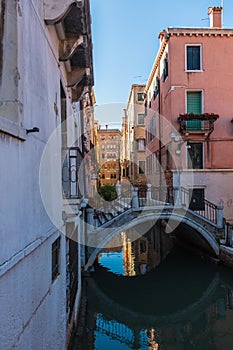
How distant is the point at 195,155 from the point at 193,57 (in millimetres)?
4907

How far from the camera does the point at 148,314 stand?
982 cm

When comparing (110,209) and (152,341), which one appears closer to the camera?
(152,341)

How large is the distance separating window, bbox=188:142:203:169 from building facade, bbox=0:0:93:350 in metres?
11.6

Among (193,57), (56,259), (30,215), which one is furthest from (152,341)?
(193,57)

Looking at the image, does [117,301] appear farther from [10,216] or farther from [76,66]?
[10,216]

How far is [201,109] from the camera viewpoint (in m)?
17.0

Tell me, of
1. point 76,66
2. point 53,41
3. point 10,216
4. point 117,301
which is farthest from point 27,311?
point 117,301

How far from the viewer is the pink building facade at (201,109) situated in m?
16.5

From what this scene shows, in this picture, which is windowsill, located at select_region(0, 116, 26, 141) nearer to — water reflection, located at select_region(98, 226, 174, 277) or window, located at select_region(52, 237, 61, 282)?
window, located at select_region(52, 237, 61, 282)

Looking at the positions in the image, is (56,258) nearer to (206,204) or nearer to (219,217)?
(219,217)

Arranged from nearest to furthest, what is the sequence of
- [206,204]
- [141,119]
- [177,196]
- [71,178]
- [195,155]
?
[71,178]
[177,196]
[206,204]
[195,155]
[141,119]

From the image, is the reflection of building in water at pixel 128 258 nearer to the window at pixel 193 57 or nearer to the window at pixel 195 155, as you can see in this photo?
the window at pixel 195 155

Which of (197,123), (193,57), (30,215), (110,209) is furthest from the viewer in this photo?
(193,57)

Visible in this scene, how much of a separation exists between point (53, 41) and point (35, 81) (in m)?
1.77
